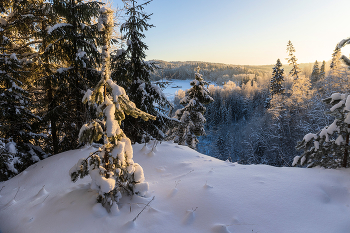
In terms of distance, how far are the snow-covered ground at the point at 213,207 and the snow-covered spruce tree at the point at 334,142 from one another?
38 centimetres

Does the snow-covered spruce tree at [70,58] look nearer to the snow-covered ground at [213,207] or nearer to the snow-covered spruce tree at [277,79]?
the snow-covered ground at [213,207]

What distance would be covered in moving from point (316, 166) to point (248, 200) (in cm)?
282

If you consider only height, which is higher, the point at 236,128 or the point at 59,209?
the point at 59,209

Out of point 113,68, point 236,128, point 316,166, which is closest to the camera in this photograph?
point 316,166

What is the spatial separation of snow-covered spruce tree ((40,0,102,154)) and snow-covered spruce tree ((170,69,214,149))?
8.48 meters

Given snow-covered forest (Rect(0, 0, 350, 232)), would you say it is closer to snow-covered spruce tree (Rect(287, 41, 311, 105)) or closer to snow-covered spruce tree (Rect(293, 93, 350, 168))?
snow-covered spruce tree (Rect(293, 93, 350, 168))

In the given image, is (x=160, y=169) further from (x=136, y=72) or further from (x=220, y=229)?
(x=136, y=72)

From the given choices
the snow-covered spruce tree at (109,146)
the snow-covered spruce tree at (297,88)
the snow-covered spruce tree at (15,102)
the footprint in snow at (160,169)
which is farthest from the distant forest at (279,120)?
the snow-covered spruce tree at (109,146)

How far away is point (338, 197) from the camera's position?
285cm

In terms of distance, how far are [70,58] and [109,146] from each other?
6347 millimetres

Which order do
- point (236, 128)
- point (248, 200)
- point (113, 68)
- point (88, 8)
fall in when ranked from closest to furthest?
point (248, 200) → point (88, 8) → point (113, 68) → point (236, 128)

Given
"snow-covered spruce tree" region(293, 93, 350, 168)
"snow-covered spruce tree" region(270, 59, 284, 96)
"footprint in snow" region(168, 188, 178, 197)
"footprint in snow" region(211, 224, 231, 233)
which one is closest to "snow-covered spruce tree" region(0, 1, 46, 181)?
"footprint in snow" region(168, 188, 178, 197)

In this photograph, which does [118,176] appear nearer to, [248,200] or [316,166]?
[248,200]

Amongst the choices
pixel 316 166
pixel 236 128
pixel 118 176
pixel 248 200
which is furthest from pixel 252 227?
pixel 236 128
